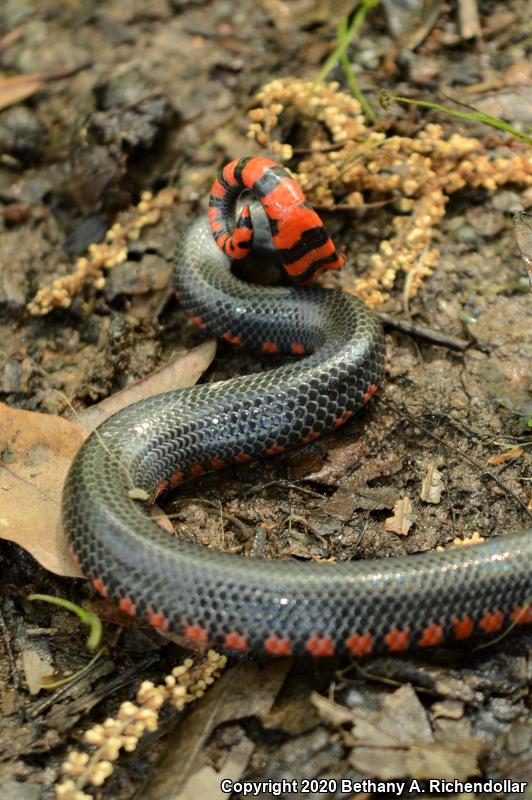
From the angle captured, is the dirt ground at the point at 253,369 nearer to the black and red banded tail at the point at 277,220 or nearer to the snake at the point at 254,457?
the snake at the point at 254,457

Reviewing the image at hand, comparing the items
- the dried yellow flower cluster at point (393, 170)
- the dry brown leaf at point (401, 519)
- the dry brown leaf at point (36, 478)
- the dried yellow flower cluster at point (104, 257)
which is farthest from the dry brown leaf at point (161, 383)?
the dry brown leaf at point (401, 519)

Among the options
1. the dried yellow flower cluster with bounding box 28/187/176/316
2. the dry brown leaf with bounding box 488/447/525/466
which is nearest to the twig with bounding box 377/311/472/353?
the dry brown leaf with bounding box 488/447/525/466

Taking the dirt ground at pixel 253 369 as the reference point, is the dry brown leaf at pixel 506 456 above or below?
below

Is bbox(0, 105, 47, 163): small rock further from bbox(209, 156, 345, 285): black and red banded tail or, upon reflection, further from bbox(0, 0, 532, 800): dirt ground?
bbox(209, 156, 345, 285): black and red banded tail

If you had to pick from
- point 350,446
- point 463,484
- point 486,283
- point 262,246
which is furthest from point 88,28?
point 463,484

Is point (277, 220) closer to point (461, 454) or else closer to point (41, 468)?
point (461, 454)

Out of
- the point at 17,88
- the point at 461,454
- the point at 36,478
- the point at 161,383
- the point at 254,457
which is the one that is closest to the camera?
the point at 36,478

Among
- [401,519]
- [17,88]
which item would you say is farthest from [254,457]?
[17,88]
